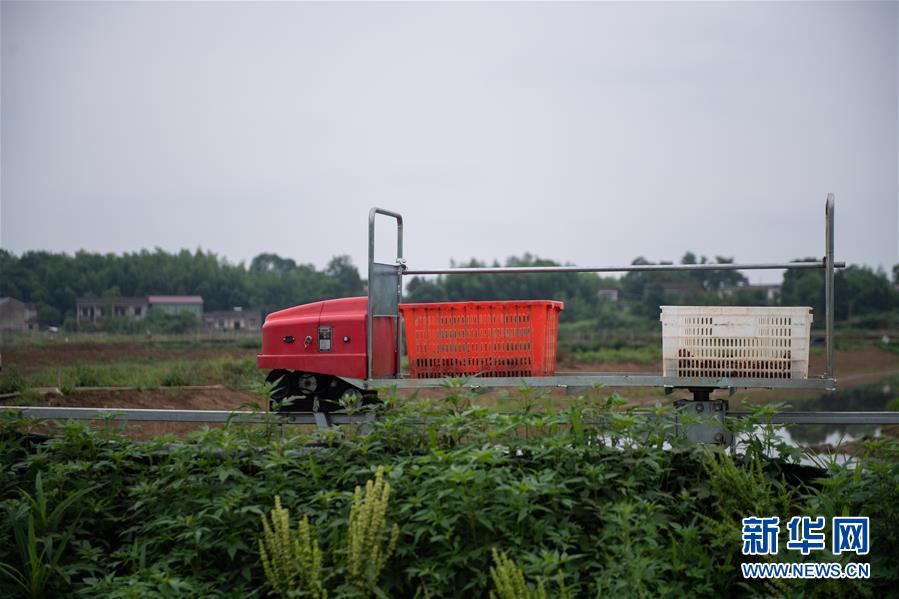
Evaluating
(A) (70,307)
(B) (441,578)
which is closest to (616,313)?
(A) (70,307)

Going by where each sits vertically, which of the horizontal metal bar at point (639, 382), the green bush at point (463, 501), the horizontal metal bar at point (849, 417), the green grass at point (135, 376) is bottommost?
the green grass at point (135, 376)

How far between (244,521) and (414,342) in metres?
2.28

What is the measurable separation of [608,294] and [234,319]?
50.8 ft

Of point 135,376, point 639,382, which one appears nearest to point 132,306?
point 135,376

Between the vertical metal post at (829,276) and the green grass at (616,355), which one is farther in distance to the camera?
the green grass at (616,355)

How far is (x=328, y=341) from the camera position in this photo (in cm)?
669

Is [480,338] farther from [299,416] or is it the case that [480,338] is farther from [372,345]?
[299,416]

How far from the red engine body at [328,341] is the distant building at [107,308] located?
27.8 meters

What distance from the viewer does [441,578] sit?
4152 millimetres

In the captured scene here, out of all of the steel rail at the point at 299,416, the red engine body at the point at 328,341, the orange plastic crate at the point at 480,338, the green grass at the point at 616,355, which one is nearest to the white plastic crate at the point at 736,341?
the steel rail at the point at 299,416

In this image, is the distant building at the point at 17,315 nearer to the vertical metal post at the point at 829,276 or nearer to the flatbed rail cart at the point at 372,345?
the flatbed rail cart at the point at 372,345

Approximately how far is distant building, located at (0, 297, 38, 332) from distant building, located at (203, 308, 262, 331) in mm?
5690

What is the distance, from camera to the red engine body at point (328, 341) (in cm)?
661

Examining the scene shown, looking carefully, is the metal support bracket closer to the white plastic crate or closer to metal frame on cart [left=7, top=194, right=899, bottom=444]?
metal frame on cart [left=7, top=194, right=899, bottom=444]
